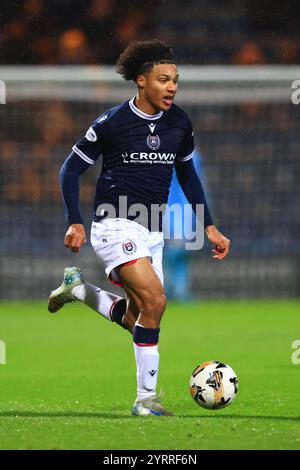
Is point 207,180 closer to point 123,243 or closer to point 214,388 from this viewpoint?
point 123,243

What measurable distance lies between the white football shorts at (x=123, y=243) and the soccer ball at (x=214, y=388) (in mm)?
632

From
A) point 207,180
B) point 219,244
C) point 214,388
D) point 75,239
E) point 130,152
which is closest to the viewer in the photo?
point 214,388

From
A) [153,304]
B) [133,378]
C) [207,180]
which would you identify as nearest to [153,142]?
[153,304]

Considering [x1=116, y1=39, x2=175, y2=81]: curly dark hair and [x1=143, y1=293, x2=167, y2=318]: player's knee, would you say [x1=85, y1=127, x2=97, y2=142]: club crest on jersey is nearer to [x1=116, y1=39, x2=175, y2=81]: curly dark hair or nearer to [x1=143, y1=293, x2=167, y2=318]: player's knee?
[x1=116, y1=39, x2=175, y2=81]: curly dark hair

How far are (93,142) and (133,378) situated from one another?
218 cm

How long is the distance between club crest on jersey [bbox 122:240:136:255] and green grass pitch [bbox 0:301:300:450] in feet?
2.86

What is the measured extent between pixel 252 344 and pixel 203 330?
1234 millimetres

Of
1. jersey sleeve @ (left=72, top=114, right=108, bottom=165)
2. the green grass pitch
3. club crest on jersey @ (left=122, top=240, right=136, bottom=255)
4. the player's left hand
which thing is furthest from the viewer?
the player's left hand

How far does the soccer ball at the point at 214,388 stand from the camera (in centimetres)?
582

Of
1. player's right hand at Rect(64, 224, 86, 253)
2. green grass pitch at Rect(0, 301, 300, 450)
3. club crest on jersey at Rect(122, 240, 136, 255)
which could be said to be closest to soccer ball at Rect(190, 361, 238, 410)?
green grass pitch at Rect(0, 301, 300, 450)

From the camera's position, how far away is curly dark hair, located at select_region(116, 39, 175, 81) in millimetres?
6230

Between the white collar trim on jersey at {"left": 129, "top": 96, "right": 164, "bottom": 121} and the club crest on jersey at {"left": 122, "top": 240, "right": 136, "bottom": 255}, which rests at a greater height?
the white collar trim on jersey at {"left": 129, "top": 96, "right": 164, "bottom": 121}

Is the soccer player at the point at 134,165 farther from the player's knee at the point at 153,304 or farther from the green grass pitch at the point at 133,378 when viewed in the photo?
the green grass pitch at the point at 133,378

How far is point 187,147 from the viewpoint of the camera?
6.50 metres
